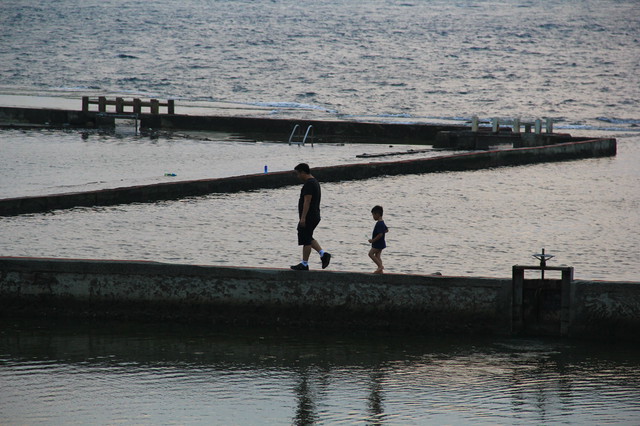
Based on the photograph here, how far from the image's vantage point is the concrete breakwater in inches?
436

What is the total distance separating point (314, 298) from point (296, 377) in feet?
6.01

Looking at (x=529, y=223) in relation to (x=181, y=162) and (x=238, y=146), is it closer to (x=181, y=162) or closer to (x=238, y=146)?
(x=181, y=162)

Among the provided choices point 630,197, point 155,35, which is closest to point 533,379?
point 630,197

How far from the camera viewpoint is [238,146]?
32.6 m

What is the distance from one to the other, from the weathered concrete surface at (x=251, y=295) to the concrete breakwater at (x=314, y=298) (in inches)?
0.5

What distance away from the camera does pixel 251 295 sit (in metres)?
11.5

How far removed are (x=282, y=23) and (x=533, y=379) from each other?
437ft

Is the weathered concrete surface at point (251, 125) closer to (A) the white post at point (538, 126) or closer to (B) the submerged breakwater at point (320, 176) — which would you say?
(A) the white post at point (538, 126)

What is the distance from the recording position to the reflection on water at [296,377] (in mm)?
8547

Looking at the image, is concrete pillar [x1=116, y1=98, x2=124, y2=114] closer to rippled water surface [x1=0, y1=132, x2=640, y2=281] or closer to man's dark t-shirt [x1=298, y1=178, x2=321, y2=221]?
rippled water surface [x1=0, y1=132, x2=640, y2=281]

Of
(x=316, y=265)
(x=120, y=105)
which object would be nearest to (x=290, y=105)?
(x=120, y=105)

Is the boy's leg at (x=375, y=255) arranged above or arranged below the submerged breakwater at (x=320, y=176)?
below

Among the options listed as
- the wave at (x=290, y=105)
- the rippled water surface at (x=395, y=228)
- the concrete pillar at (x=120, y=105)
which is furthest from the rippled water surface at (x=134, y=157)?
the wave at (x=290, y=105)

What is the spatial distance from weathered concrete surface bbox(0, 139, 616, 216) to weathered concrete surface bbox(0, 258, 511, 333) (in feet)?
22.9
